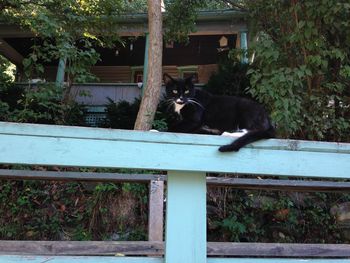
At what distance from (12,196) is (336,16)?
526 centimetres

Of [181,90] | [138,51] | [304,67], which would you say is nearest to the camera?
[181,90]

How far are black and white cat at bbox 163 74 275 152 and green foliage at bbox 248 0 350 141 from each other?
54.0 inches

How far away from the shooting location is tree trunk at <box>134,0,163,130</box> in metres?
5.97

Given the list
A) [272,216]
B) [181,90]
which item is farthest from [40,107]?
[272,216]

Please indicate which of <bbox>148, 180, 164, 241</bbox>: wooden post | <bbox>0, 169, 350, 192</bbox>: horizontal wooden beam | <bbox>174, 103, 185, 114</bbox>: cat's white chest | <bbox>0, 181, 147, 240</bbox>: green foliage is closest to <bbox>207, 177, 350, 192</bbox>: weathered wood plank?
<bbox>0, 169, 350, 192</bbox>: horizontal wooden beam

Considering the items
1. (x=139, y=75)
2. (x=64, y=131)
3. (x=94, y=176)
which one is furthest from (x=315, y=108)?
(x=139, y=75)

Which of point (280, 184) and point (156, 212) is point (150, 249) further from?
point (280, 184)

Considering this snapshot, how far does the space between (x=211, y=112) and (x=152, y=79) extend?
2274mm

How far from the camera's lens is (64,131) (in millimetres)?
1758

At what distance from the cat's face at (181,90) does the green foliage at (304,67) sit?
4.35 feet

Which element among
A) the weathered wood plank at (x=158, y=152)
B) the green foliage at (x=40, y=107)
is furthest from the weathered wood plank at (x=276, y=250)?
the green foliage at (x=40, y=107)

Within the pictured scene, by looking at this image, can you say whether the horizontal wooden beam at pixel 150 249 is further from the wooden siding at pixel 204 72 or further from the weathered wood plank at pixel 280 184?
the wooden siding at pixel 204 72

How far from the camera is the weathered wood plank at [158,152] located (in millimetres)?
1722

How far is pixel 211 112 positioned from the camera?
4.06m
